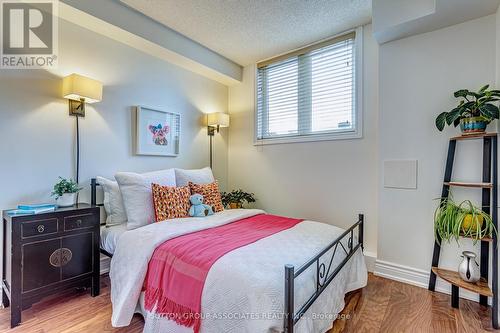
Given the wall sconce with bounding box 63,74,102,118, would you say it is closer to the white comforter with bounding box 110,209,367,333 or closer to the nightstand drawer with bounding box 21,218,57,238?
the nightstand drawer with bounding box 21,218,57,238

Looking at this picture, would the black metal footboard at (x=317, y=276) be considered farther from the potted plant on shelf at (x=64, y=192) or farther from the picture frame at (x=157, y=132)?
the picture frame at (x=157, y=132)

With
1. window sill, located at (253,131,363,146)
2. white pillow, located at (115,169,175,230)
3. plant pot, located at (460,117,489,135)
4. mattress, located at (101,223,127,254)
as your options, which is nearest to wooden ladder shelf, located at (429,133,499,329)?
plant pot, located at (460,117,489,135)

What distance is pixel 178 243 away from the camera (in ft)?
5.64

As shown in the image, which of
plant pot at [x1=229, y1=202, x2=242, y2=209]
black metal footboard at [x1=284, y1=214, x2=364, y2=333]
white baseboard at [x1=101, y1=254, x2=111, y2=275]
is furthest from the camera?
plant pot at [x1=229, y1=202, x2=242, y2=209]

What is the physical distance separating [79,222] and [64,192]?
0.31 m

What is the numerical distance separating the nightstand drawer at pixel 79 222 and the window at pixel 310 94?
7.88ft

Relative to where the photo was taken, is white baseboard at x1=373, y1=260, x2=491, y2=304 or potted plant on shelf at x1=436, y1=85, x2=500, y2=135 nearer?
potted plant on shelf at x1=436, y1=85, x2=500, y2=135

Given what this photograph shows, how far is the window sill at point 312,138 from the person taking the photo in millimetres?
2940

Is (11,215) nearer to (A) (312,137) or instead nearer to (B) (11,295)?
(B) (11,295)

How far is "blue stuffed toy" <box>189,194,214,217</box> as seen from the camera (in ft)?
8.05

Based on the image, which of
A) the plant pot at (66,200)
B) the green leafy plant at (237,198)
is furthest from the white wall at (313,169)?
the plant pot at (66,200)

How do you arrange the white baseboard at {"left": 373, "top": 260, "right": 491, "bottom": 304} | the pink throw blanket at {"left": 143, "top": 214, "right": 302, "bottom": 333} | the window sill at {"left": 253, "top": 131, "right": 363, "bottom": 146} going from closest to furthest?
the pink throw blanket at {"left": 143, "top": 214, "right": 302, "bottom": 333}, the white baseboard at {"left": 373, "top": 260, "right": 491, "bottom": 304}, the window sill at {"left": 253, "top": 131, "right": 363, "bottom": 146}

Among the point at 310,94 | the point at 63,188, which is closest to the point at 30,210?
the point at 63,188

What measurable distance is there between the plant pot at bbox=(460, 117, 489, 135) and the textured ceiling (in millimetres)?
1474
